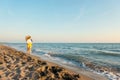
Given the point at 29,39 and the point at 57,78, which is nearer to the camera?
the point at 57,78

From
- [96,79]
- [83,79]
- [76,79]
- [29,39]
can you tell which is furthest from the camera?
[29,39]

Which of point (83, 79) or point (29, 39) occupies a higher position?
point (29, 39)

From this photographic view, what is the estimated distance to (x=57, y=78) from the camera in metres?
6.10

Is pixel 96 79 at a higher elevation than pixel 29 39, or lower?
lower

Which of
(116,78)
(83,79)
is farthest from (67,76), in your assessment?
(116,78)

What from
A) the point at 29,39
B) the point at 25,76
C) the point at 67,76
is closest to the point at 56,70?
the point at 67,76

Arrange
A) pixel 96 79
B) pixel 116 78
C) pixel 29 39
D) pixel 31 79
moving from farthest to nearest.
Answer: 1. pixel 29 39
2. pixel 116 78
3. pixel 96 79
4. pixel 31 79

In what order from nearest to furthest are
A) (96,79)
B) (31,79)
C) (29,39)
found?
(31,79) → (96,79) → (29,39)

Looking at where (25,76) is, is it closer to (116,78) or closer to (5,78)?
(5,78)

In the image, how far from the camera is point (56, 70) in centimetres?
714

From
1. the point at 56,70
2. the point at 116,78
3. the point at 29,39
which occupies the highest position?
the point at 29,39

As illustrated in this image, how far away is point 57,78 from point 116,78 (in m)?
3.26

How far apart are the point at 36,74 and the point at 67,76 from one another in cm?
118

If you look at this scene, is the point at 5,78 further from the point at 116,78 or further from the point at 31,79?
the point at 116,78
